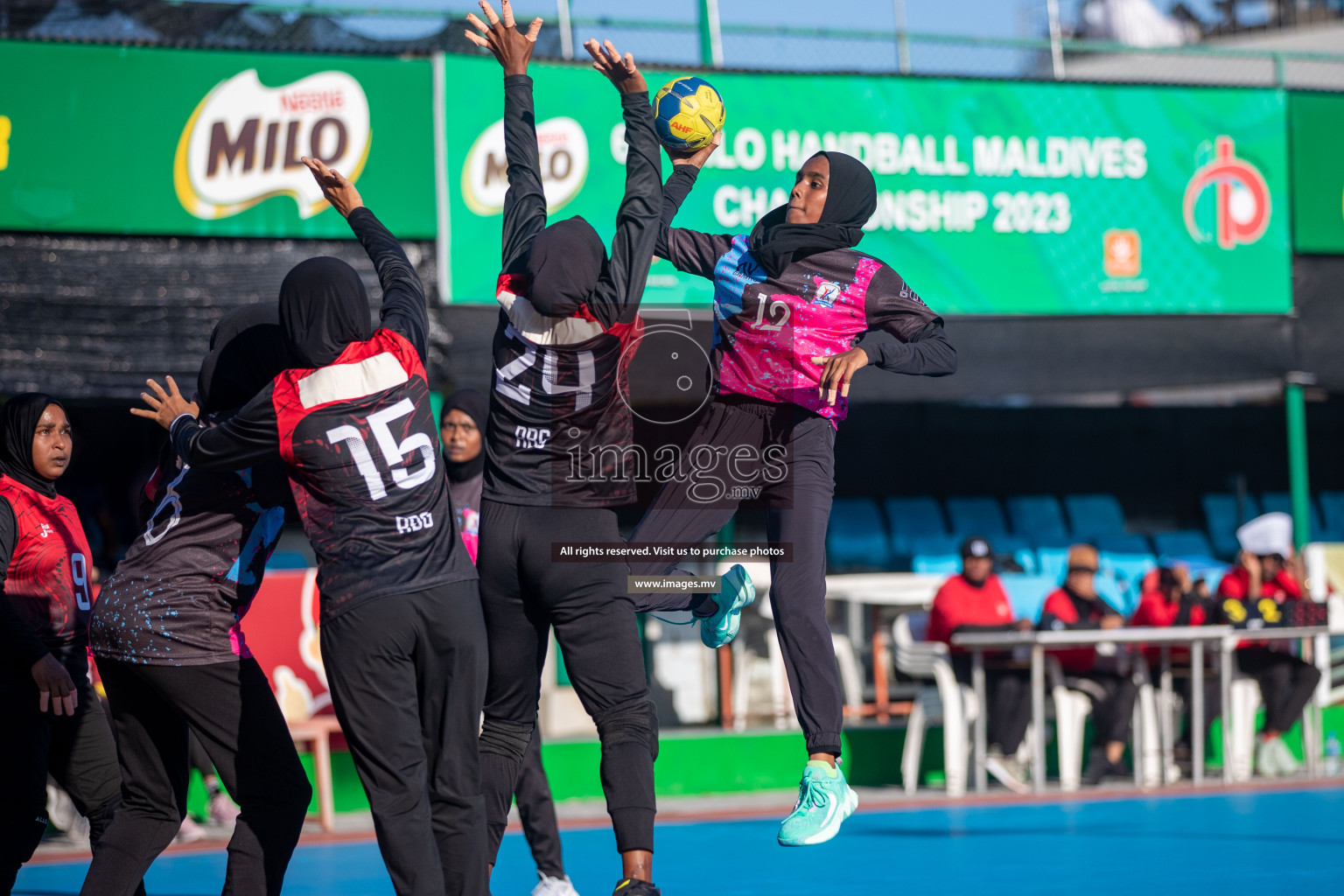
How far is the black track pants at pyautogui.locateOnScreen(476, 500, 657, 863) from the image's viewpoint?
14.6 ft

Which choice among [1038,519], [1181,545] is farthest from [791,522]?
[1181,545]

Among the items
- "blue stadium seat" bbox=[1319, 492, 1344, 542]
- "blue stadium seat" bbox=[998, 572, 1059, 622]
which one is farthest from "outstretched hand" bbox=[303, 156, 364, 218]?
"blue stadium seat" bbox=[1319, 492, 1344, 542]

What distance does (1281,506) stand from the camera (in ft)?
47.7

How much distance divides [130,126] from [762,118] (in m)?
4.27

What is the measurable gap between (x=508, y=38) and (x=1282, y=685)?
26.4 feet

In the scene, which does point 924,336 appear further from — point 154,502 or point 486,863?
point 154,502

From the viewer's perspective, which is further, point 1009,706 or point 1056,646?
point 1009,706

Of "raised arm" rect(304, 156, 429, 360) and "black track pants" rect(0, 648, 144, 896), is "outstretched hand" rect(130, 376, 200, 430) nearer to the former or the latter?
"raised arm" rect(304, 156, 429, 360)

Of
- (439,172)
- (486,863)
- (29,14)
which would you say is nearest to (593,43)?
(486,863)

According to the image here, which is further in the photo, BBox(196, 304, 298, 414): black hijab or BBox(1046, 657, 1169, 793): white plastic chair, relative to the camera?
BBox(1046, 657, 1169, 793): white plastic chair

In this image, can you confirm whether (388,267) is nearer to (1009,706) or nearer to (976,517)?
(1009,706)

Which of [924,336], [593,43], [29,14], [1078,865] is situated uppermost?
[29,14]

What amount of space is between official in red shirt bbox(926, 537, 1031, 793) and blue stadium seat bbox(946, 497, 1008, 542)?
126 inches

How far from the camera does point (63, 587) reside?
5.33 m
